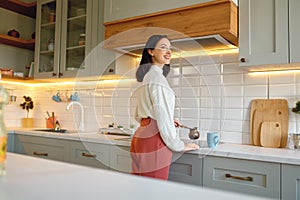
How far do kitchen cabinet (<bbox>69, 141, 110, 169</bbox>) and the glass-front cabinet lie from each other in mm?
720

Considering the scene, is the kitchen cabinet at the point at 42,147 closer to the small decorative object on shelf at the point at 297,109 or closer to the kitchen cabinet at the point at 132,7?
the kitchen cabinet at the point at 132,7

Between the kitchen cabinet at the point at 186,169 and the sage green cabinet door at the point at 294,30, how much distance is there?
2.71ft

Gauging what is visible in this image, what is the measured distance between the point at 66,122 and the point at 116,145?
1274mm

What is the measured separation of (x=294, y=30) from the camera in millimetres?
Result: 1699

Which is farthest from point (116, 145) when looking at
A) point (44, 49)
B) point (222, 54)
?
point (44, 49)

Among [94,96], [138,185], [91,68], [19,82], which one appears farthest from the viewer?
[19,82]

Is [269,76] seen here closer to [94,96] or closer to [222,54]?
[222,54]

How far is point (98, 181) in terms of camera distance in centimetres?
69

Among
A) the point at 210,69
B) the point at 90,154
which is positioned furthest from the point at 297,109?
the point at 90,154

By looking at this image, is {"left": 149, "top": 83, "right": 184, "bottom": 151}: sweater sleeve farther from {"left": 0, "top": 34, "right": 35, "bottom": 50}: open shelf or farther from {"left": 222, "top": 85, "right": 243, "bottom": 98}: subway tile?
{"left": 0, "top": 34, "right": 35, "bottom": 50}: open shelf

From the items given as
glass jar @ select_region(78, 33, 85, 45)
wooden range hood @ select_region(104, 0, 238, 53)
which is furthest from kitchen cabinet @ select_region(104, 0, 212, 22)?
glass jar @ select_region(78, 33, 85, 45)

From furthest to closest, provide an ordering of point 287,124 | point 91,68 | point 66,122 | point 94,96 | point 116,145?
1. point 66,122
2. point 94,96
3. point 91,68
4. point 116,145
5. point 287,124

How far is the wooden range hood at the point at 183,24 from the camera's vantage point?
1.80 meters

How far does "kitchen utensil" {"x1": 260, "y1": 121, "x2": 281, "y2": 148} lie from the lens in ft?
6.18
